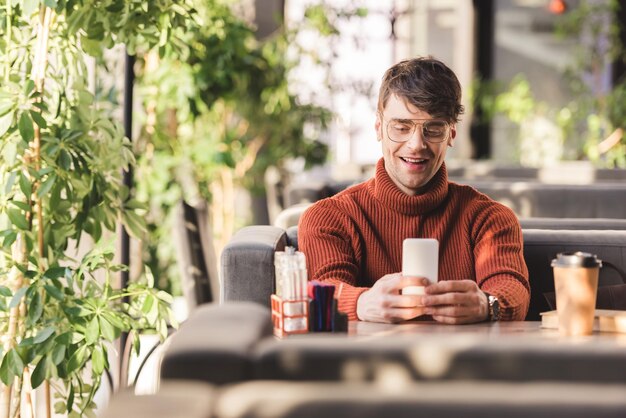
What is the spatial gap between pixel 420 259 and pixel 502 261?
17.1 inches

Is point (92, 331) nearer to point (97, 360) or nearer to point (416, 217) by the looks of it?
point (97, 360)

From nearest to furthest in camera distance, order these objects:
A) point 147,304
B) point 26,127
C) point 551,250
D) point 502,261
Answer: point 26,127
point 502,261
point 147,304
point 551,250

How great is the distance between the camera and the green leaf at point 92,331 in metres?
2.29

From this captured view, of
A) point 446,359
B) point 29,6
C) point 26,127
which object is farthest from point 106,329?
point 446,359

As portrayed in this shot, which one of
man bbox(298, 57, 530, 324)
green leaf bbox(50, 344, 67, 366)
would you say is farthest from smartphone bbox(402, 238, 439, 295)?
green leaf bbox(50, 344, 67, 366)

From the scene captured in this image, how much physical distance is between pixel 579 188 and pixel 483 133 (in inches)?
222

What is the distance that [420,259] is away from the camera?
1.96 metres

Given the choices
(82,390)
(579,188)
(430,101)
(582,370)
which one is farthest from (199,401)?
(579,188)

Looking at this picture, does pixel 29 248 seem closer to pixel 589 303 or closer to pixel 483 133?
pixel 589 303

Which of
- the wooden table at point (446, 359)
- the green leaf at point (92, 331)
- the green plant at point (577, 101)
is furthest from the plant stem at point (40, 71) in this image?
the green plant at point (577, 101)

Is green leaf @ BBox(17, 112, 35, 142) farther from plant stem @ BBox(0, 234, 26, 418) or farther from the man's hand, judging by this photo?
the man's hand

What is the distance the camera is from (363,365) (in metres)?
1.15

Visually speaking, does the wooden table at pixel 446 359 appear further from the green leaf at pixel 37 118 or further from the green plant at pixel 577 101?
the green plant at pixel 577 101

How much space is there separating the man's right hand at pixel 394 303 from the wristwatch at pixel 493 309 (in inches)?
7.5
